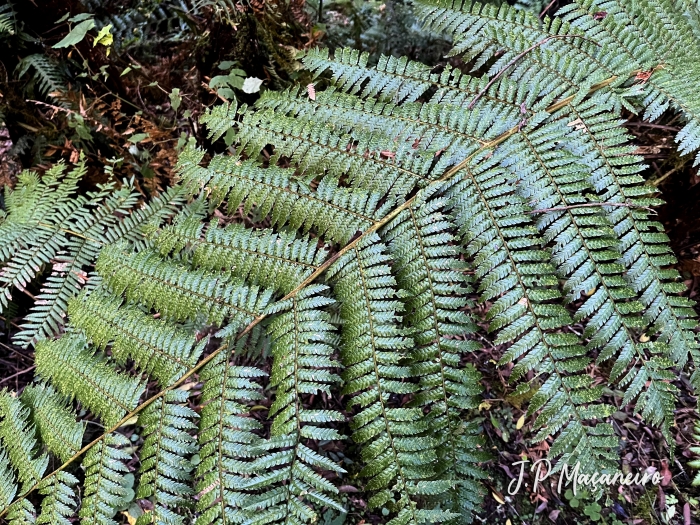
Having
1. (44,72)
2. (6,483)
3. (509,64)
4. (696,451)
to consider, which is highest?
(509,64)

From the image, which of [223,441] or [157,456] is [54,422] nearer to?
[157,456]

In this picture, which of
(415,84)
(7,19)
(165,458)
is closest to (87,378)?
(165,458)

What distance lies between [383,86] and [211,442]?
1.50 meters

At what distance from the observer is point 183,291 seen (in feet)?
5.67

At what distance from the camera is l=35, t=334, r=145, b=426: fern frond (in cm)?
168

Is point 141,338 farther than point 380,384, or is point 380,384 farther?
point 141,338

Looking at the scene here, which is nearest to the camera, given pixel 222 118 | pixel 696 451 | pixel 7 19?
pixel 222 118

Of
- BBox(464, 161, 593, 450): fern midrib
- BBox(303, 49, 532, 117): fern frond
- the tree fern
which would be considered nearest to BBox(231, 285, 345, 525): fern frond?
BBox(464, 161, 593, 450): fern midrib

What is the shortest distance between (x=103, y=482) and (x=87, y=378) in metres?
0.39

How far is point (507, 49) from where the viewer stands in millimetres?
1784

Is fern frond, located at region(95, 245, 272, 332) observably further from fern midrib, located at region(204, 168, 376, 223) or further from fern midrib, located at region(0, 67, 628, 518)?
fern midrib, located at region(204, 168, 376, 223)

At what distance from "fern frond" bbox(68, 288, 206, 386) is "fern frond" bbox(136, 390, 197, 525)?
109mm

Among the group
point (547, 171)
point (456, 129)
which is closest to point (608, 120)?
point (547, 171)

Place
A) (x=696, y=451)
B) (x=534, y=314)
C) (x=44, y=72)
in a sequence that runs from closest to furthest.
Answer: (x=534, y=314) < (x=696, y=451) < (x=44, y=72)
